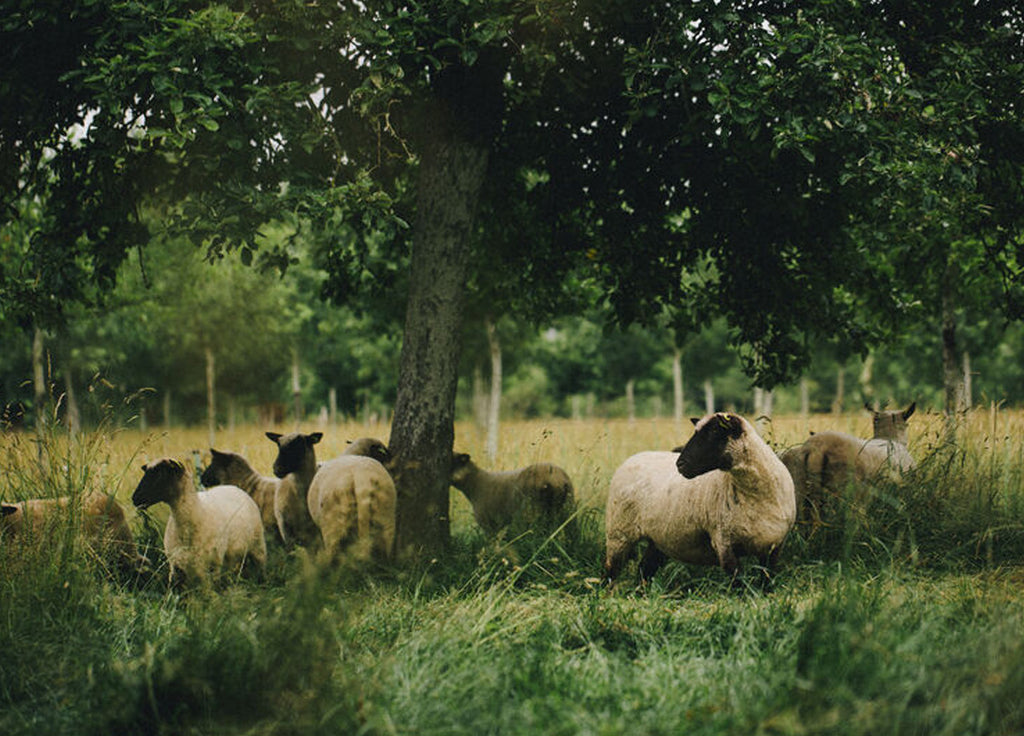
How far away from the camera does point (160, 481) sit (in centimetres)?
526

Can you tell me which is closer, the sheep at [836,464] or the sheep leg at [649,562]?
the sheep leg at [649,562]

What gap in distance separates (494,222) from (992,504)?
5437 millimetres

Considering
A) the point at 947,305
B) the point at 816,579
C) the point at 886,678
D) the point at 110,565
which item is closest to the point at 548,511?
the point at 816,579

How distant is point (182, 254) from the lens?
56.8 ft

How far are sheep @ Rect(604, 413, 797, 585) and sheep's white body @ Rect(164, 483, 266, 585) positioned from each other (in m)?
2.74

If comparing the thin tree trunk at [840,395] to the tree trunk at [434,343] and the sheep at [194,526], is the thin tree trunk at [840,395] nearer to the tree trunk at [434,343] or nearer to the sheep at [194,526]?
the tree trunk at [434,343]

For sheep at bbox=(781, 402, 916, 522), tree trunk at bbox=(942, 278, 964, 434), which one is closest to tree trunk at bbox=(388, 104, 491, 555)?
sheep at bbox=(781, 402, 916, 522)

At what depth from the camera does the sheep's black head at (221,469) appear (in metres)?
6.94

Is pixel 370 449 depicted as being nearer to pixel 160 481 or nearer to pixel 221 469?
pixel 221 469

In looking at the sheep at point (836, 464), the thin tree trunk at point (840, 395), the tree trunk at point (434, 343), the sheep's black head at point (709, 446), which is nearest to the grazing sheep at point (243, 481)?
the tree trunk at point (434, 343)

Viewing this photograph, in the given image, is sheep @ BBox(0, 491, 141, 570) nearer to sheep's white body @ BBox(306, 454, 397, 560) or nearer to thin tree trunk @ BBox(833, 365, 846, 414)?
sheep's white body @ BBox(306, 454, 397, 560)

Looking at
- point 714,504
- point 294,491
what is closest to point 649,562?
point 714,504

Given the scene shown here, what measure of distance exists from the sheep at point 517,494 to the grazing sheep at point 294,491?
1.46 meters

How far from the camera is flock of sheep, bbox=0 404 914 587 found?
4656mm
